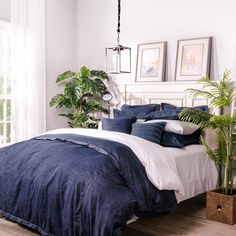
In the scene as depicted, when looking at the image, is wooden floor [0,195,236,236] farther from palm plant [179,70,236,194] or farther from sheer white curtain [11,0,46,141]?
sheer white curtain [11,0,46,141]

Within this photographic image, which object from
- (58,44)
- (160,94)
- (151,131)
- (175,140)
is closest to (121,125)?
(151,131)

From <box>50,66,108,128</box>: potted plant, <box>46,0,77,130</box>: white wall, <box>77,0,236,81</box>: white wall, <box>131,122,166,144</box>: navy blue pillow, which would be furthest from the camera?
<box>46,0,77,130</box>: white wall

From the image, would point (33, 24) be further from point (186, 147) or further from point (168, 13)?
point (186, 147)

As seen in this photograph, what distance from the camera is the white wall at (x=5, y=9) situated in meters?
5.03

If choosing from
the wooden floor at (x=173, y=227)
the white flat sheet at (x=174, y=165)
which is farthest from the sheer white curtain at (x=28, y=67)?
the wooden floor at (x=173, y=227)

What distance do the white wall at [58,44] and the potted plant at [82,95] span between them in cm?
21

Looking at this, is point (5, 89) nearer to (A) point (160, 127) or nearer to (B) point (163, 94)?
(B) point (163, 94)

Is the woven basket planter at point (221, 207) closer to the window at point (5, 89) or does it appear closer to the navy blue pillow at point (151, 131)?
the navy blue pillow at point (151, 131)

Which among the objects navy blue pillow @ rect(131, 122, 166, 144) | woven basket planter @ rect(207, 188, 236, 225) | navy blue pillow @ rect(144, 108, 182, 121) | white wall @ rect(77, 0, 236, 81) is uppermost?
white wall @ rect(77, 0, 236, 81)

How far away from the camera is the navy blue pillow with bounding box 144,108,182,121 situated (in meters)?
4.24

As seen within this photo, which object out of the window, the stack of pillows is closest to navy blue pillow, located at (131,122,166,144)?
the stack of pillows

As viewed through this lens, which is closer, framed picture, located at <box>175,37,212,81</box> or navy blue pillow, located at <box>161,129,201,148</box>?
navy blue pillow, located at <box>161,129,201,148</box>

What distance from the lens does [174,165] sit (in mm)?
3389

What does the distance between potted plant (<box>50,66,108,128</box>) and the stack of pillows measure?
964 millimetres
